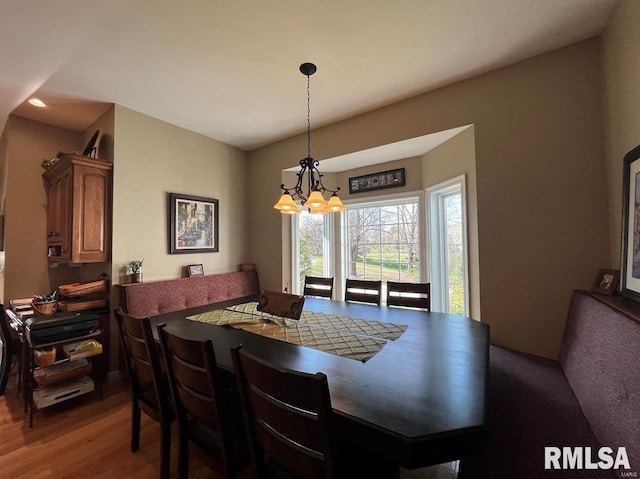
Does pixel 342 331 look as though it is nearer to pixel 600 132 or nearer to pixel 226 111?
pixel 600 132

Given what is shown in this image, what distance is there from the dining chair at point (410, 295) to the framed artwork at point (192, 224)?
2415mm

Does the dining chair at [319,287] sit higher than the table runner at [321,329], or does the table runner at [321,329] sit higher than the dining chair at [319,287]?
the dining chair at [319,287]

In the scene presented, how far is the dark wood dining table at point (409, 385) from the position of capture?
2.60ft

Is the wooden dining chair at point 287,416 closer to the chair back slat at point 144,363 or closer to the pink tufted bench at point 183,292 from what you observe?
the chair back slat at point 144,363

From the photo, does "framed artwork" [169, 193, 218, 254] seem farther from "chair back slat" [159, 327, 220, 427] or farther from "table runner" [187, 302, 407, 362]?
"chair back slat" [159, 327, 220, 427]

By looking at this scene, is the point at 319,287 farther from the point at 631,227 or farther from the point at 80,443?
the point at 631,227

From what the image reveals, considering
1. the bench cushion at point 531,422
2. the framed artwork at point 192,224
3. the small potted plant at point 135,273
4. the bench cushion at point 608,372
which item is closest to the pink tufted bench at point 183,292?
the small potted plant at point 135,273

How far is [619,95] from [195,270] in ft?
13.2

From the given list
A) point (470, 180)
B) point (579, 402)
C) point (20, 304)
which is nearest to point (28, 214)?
point (20, 304)

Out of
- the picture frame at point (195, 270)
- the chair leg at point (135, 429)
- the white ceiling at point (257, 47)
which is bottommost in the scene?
the chair leg at point (135, 429)

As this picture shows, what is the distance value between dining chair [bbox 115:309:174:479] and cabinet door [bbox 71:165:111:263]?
1.34 m

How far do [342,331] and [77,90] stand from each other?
3.21 meters

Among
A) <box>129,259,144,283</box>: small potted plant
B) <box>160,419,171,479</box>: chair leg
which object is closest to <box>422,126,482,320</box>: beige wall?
<box>160,419,171,479</box>: chair leg

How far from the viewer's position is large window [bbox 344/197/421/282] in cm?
333
